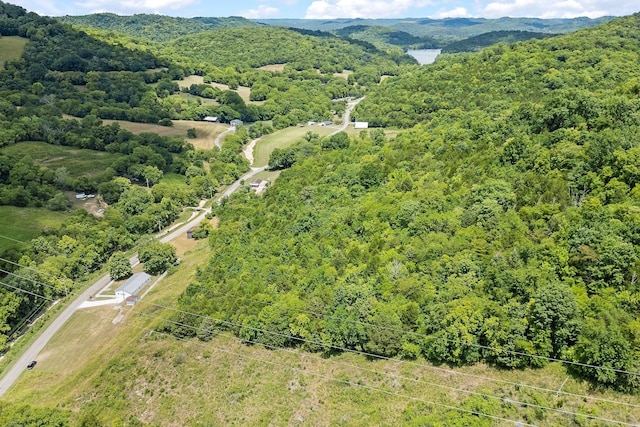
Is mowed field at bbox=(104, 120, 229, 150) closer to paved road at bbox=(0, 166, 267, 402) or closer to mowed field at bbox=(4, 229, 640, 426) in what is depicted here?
paved road at bbox=(0, 166, 267, 402)

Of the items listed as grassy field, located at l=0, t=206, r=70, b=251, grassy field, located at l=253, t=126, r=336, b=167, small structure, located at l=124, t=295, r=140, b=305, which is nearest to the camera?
small structure, located at l=124, t=295, r=140, b=305

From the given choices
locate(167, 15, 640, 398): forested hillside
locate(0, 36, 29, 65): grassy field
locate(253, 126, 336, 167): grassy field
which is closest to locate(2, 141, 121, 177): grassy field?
locate(253, 126, 336, 167): grassy field

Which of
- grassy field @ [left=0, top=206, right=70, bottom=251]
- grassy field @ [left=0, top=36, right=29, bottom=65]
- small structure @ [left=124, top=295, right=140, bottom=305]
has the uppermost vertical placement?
grassy field @ [left=0, top=36, right=29, bottom=65]

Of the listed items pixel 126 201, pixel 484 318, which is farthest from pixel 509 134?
pixel 126 201

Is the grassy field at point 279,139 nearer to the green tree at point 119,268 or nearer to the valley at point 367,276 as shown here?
the valley at point 367,276

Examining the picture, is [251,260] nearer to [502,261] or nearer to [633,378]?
[502,261]

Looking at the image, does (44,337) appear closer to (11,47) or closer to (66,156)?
(66,156)

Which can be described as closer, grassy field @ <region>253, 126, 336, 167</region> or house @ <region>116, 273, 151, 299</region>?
house @ <region>116, 273, 151, 299</region>
